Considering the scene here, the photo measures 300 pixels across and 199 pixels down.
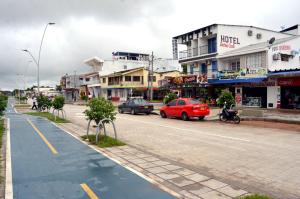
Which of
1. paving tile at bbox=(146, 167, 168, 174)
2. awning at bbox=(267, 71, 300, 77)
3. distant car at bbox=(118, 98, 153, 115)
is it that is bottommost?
paving tile at bbox=(146, 167, 168, 174)

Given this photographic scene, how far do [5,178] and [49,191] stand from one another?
1673 millimetres

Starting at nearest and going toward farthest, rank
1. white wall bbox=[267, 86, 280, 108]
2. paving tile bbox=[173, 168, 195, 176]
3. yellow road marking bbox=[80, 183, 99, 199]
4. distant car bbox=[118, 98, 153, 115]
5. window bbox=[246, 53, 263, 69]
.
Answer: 1. yellow road marking bbox=[80, 183, 99, 199]
2. paving tile bbox=[173, 168, 195, 176]
3. white wall bbox=[267, 86, 280, 108]
4. distant car bbox=[118, 98, 153, 115]
5. window bbox=[246, 53, 263, 69]

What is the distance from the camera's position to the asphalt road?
6.79 metres

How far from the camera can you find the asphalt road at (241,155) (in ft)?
22.3

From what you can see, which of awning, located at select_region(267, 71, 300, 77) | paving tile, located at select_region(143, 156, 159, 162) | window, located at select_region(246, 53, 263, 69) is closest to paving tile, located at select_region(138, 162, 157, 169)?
paving tile, located at select_region(143, 156, 159, 162)

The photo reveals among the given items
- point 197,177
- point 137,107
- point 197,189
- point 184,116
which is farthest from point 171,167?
point 137,107

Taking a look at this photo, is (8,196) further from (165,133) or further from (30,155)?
(165,133)

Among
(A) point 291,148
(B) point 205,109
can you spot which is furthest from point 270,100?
(A) point 291,148

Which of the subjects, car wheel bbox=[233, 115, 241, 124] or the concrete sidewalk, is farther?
Answer: car wheel bbox=[233, 115, 241, 124]

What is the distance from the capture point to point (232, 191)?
6160 millimetres

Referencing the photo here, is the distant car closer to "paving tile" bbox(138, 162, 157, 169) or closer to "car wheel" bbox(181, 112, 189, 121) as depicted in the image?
"car wheel" bbox(181, 112, 189, 121)

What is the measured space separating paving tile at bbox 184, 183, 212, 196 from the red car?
15.1 m

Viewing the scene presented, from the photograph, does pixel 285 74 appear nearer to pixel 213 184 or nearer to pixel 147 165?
pixel 147 165

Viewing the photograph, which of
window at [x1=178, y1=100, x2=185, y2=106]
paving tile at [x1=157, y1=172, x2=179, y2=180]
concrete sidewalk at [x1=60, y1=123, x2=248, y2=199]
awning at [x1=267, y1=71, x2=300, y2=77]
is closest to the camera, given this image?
concrete sidewalk at [x1=60, y1=123, x2=248, y2=199]
